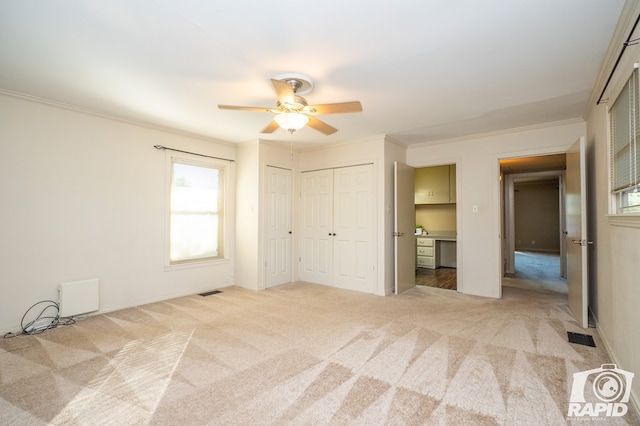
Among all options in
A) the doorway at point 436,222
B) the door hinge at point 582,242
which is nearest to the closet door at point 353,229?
the doorway at point 436,222

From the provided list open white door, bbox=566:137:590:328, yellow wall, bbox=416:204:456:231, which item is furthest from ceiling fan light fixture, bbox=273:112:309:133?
yellow wall, bbox=416:204:456:231

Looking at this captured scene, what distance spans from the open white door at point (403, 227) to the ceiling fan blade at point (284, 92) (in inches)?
97.6

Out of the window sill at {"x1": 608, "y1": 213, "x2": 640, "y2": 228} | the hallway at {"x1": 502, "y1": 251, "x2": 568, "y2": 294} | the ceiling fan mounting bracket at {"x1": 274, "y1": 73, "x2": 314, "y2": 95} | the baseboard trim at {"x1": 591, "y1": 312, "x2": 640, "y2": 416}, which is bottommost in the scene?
the hallway at {"x1": 502, "y1": 251, "x2": 568, "y2": 294}

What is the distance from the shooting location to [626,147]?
2.14m

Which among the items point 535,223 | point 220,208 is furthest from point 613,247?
point 535,223

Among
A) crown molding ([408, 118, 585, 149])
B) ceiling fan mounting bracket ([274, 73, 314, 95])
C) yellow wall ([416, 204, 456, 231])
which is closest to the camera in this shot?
ceiling fan mounting bracket ([274, 73, 314, 95])

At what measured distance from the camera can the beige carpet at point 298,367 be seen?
179 cm

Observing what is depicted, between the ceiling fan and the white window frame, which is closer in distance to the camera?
the ceiling fan

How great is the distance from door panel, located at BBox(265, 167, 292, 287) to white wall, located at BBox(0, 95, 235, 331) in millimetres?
1275

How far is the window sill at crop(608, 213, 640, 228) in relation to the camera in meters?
1.84

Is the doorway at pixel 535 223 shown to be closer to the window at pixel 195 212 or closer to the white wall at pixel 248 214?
the white wall at pixel 248 214

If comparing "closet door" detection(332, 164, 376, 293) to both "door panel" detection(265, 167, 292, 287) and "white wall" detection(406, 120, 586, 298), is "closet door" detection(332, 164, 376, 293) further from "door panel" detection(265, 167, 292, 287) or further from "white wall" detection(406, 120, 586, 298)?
"white wall" detection(406, 120, 586, 298)

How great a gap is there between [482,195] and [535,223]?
746 cm

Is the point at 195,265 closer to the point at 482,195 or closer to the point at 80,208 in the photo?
the point at 80,208
